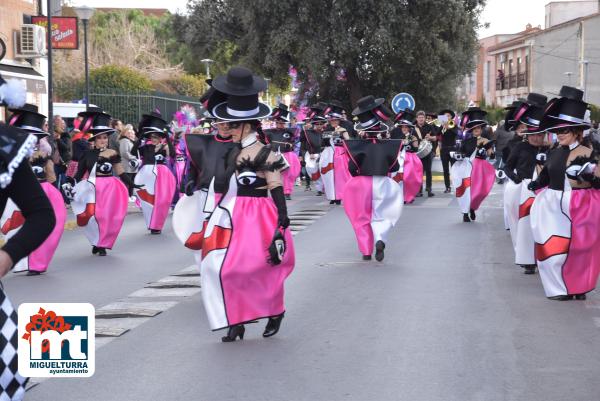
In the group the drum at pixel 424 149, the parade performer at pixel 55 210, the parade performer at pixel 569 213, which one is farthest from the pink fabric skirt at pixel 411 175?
the parade performer at pixel 569 213

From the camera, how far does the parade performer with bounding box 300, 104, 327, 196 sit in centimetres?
2683

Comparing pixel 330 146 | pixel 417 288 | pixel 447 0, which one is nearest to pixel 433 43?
pixel 447 0

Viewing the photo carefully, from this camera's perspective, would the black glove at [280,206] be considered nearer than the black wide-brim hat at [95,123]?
Yes

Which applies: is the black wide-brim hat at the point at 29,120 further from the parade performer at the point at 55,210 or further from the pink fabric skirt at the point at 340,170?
the pink fabric skirt at the point at 340,170

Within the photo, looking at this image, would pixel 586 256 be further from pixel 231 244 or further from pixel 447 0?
pixel 447 0

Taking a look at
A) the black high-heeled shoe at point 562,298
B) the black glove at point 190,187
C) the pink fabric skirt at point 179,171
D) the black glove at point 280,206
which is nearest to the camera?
the black glove at point 280,206

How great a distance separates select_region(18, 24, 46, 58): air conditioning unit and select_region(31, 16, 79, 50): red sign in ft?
3.71

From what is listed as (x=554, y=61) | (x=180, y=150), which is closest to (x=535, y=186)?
(x=180, y=150)

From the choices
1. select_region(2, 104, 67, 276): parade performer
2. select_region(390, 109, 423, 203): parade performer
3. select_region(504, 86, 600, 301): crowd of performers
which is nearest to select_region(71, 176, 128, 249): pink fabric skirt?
select_region(2, 104, 67, 276): parade performer

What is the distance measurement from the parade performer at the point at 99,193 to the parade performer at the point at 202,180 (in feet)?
12.4

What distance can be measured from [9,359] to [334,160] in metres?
20.7

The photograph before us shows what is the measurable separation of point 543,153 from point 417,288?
215 centimetres

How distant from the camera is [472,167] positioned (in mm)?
19266

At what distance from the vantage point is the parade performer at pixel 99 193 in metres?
14.6
